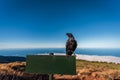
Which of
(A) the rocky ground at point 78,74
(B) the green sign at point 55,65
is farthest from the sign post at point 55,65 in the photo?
(A) the rocky ground at point 78,74

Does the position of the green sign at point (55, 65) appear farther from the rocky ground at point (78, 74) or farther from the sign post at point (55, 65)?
the rocky ground at point (78, 74)

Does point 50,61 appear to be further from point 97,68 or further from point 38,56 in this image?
point 97,68

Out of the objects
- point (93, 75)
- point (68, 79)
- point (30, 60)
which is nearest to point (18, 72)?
point (68, 79)

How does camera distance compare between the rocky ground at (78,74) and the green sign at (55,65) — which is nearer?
the green sign at (55,65)

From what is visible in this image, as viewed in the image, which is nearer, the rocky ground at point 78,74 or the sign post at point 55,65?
the sign post at point 55,65

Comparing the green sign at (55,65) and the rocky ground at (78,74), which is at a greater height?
the green sign at (55,65)

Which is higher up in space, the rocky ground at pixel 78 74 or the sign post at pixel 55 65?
the sign post at pixel 55 65

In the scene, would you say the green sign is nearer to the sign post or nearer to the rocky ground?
the sign post

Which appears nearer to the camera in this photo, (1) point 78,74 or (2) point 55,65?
(2) point 55,65

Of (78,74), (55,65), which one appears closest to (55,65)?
(55,65)

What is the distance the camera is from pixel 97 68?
16.7 m

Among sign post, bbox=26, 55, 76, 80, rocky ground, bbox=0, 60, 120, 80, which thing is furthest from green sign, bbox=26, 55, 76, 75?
rocky ground, bbox=0, 60, 120, 80

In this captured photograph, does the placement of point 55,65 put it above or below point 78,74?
above

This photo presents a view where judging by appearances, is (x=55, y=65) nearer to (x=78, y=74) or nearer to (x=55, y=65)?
(x=55, y=65)
